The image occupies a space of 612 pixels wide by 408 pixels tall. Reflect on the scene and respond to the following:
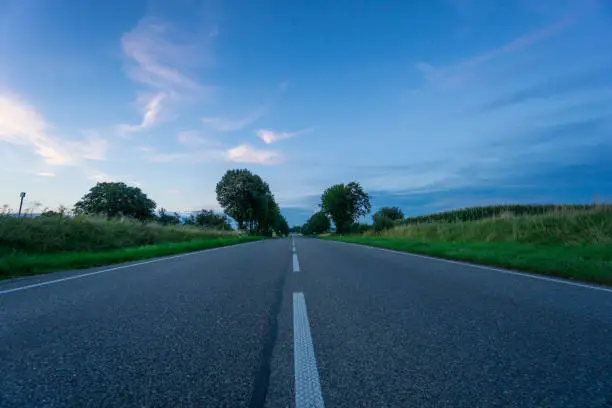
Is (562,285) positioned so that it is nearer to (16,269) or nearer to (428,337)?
(428,337)

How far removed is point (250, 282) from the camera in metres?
5.15

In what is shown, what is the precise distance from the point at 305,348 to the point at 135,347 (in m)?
1.26

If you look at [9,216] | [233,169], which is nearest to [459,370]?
[9,216]

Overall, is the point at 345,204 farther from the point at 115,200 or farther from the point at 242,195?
the point at 115,200

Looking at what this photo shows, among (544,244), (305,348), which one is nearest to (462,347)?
(305,348)

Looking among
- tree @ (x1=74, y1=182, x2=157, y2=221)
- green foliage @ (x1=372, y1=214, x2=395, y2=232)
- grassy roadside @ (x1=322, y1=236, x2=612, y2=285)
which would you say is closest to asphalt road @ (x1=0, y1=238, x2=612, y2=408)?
grassy roadside @ (x1=322, y1=236, x2=612, y2=285)

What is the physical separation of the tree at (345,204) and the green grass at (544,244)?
148 feet

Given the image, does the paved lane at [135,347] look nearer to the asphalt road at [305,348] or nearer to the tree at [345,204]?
the asphalt road at [305,348]

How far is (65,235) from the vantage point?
11.8m

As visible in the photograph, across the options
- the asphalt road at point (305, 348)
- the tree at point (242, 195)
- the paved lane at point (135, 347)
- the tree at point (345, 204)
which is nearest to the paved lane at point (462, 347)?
the asphalt road at point (305, 348)

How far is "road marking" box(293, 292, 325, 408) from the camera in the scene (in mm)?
1514

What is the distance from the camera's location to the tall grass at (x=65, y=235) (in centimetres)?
983

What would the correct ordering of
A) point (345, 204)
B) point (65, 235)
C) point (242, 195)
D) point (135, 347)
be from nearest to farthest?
1. point (135, 347)
2. point (65, 235)
3. point (242, 195)
4. point (345, 204)

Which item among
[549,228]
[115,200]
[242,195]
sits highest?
[242,195]
